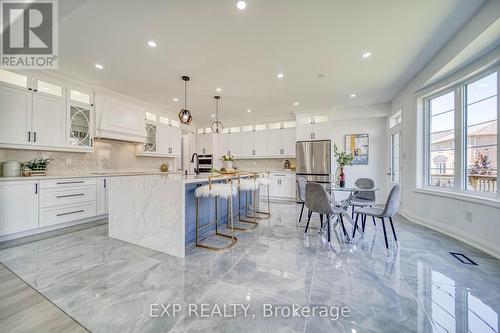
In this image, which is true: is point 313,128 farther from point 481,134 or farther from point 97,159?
point 97,159

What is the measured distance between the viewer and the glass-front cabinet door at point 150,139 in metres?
5.20

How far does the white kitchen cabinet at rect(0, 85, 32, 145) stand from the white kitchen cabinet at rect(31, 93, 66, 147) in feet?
0.27

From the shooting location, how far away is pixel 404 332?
1.27 m

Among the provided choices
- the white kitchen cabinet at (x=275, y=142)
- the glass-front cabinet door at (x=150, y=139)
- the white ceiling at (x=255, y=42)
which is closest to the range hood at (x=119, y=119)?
the glass-front cabinet door at (x=150, y=139)

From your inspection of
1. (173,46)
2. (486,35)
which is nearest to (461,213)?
(486,35)

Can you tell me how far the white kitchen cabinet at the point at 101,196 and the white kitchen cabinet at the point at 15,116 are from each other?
1.20m

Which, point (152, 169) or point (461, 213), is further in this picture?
point (152, 169)

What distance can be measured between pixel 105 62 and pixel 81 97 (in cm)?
134

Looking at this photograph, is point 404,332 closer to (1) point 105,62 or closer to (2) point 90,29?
(2) point 90,29

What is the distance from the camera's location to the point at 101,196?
12.7 ft

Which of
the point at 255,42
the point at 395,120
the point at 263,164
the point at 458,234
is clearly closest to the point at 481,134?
the point at 458,234

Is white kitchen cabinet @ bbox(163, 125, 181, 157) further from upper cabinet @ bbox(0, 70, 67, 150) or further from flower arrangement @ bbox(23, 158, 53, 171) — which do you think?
flower arrangement @ bbox(23, 158, 53, 171)

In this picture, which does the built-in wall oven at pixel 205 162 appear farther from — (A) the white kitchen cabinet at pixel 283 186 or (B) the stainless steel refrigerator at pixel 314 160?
(B) the stainless steel refrigerator at pixel 314 160

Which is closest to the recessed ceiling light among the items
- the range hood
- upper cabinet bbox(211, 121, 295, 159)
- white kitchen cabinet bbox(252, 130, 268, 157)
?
the range hood
